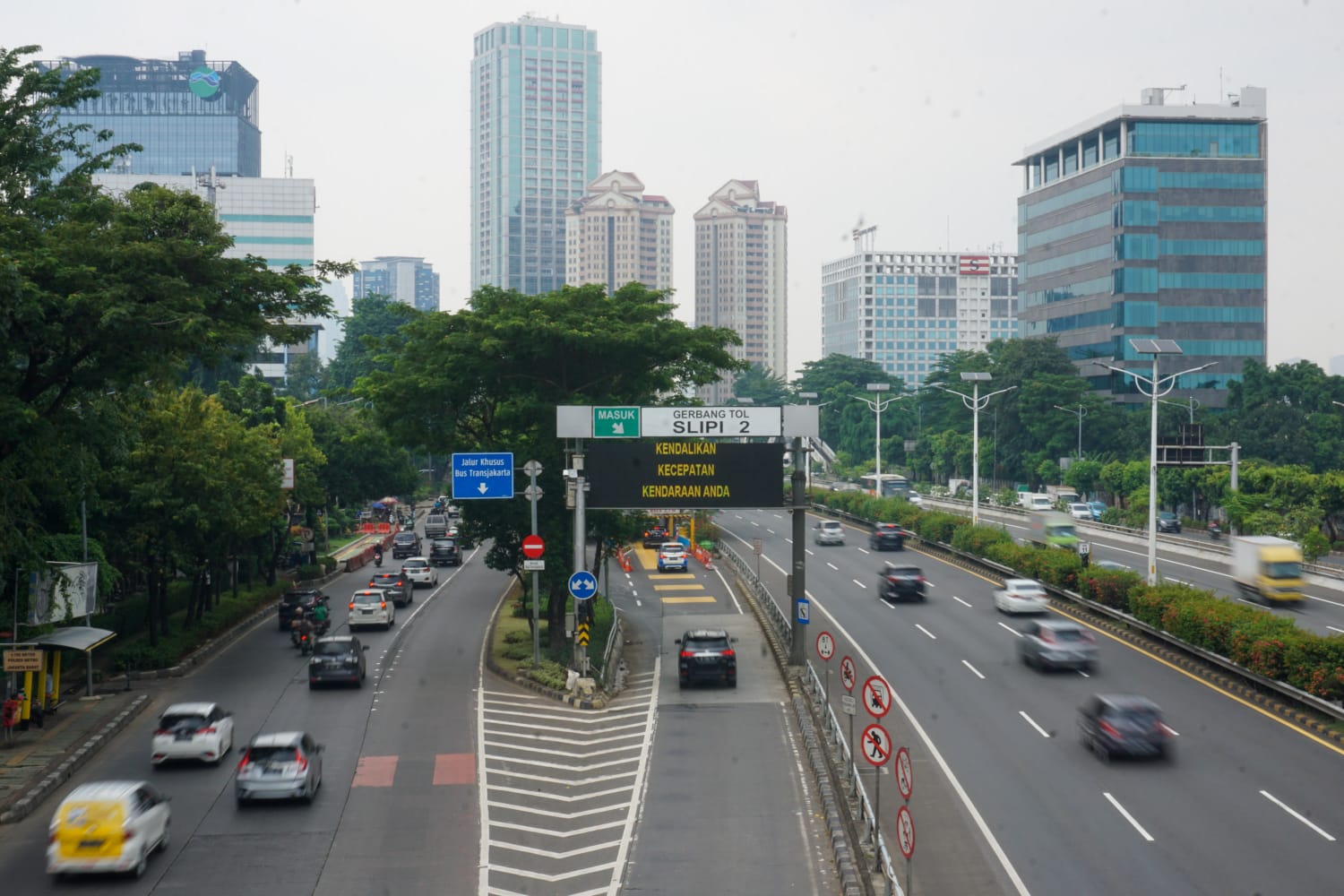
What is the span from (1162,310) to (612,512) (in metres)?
108

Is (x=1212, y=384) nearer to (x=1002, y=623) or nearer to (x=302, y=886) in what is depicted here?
(x=1002, y=623)

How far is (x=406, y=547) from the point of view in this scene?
75.5 m

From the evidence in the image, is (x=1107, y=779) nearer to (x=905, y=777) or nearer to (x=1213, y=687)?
(x=905, y=777)

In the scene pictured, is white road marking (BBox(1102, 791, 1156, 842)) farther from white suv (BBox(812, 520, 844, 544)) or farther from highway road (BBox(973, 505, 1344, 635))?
white suv (BBox(812, 520, 844, 544))

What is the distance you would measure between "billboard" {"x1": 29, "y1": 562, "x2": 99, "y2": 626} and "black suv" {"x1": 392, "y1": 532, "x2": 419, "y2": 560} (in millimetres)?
40922

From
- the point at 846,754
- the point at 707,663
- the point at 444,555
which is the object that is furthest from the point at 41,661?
the point at 444,555

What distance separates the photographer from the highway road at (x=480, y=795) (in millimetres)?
19688

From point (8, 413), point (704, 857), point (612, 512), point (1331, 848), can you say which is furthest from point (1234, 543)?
point (8, 413)

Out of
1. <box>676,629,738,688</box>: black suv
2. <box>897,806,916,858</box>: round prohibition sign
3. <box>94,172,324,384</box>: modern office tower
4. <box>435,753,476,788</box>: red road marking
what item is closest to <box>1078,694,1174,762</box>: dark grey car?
<box>897,806,916,858</box>: round prohibition sign

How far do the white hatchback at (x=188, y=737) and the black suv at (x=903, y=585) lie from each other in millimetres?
31117

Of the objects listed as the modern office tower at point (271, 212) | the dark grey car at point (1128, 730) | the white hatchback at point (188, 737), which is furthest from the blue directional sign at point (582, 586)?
the modern office tower at point (271, 212)

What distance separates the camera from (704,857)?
20.6 meters

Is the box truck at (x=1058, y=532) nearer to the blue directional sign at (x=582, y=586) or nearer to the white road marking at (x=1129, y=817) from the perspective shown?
the blue directional sign at (x=582, y=586)

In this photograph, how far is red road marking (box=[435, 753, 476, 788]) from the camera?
83.4 ft
